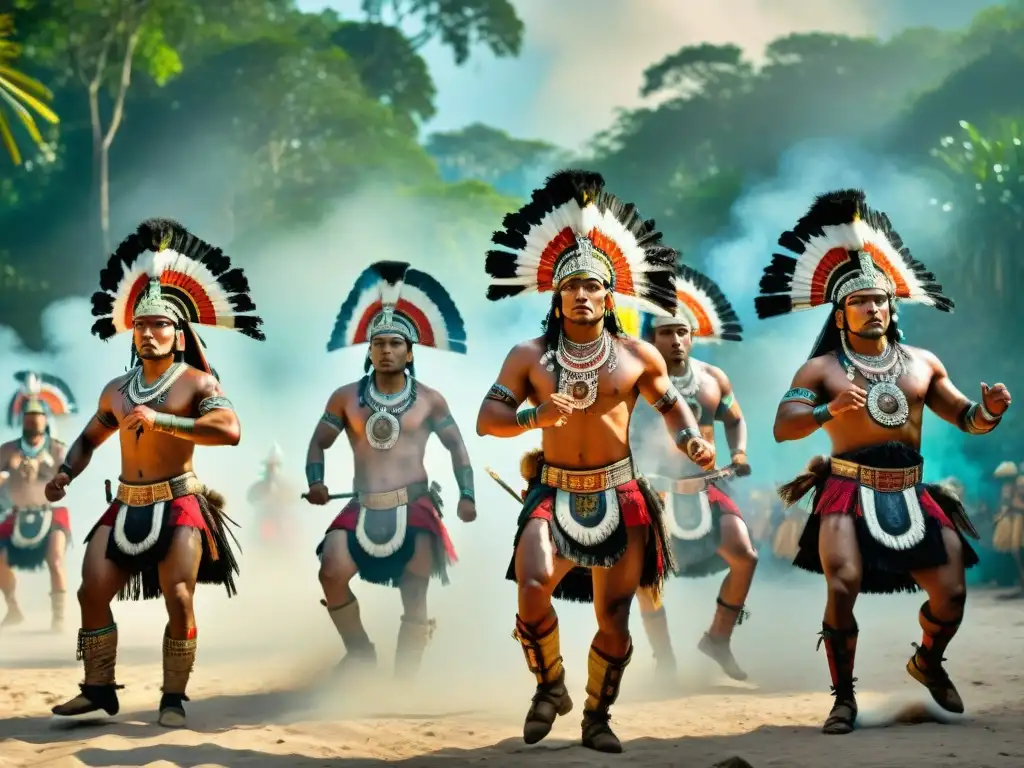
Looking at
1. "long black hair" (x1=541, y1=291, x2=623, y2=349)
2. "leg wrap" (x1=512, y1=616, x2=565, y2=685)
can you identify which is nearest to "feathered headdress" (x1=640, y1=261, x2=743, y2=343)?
"long black hair" (x1=541, y1=291, x2=623, y2=349)

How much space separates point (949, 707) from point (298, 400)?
719 inches

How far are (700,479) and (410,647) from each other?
6.97 ft

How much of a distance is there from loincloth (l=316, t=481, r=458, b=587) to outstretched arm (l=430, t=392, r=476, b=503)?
23cm

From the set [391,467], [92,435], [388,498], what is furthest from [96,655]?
[391,467]

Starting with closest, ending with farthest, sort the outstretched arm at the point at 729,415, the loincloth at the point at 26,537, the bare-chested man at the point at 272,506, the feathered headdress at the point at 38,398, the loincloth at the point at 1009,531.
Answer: the outstretched arm at the point at 729,415 → the loincloth at the point at 26,537 → the feathered headdress at the point at 38,398 → the loincloth at the point at 1009,531 → the bare-chested man at the point at 272,506

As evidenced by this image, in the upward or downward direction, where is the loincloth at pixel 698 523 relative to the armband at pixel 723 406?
downward

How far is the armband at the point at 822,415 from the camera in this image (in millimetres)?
6758

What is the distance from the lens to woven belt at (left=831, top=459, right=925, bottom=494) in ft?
22.5

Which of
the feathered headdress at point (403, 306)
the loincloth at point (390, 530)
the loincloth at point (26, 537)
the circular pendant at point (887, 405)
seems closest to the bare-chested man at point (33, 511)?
the loincloth at point (26, 537)

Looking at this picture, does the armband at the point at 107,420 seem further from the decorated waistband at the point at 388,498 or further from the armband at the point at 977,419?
the armband at the point at 977,419

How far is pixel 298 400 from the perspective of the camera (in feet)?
79.5

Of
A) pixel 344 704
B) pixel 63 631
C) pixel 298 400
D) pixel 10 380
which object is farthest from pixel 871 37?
pixel 344 704

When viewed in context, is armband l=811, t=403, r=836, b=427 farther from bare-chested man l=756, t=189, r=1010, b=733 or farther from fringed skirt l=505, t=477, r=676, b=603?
fringed skirt l=505, t=477, r=676, b=603

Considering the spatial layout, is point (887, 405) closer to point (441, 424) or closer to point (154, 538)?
point (441, 424)
